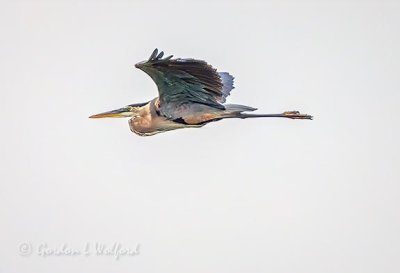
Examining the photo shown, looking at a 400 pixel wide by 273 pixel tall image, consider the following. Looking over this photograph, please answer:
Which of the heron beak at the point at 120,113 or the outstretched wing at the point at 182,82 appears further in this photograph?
the heron beak at the point at 120,113

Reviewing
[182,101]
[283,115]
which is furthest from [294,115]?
[182,101]

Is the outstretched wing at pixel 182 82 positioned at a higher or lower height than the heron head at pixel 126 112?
higher

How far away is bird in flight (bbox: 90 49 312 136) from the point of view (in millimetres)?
12688

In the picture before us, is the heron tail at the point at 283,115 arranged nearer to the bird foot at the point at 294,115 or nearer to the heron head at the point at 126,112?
the bird foot at the point at 294,115

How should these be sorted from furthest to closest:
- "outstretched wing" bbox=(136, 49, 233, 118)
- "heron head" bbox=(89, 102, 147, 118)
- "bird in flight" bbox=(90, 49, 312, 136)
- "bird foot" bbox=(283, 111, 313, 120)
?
"bird foot" bbox=(283, 111, 313, 120)
"heron head" bbox=(89, 102, 147, 118)
"bird in flight" bbox=(90, 49, 312, 136)
"outstretched wing" bbox=(136, 49, 233, 118)

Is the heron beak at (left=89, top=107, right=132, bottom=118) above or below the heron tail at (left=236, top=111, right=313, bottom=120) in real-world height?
below

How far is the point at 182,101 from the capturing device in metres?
13.6

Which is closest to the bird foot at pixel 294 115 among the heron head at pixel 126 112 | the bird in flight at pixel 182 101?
the bird in flight at pixel 182 101

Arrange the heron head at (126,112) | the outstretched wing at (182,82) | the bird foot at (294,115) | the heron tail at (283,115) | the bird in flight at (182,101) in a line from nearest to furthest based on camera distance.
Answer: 1. the outstretched wing at (182,82)
2. the bird in flight at (182,101)
3. the heron tail at (283,115)
4. the heron head at (126,112)
5. the bird foot at (294,115)

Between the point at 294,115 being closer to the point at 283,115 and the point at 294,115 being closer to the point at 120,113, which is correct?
A: the point at 283,115

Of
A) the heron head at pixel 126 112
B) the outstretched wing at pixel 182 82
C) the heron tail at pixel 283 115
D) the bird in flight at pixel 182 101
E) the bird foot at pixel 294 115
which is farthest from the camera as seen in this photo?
the bird foot at pixel 294 115

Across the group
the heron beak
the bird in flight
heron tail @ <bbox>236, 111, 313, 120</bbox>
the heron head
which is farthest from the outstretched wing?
the heron beak

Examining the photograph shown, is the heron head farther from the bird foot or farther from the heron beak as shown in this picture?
the bird foot

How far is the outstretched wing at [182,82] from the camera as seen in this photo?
12.5 meters
